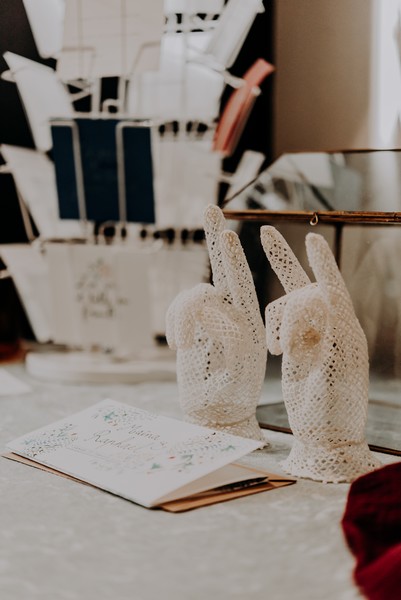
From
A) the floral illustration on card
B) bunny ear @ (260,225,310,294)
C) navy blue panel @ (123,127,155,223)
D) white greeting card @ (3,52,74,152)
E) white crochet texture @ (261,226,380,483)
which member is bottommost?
the floral illustration on card

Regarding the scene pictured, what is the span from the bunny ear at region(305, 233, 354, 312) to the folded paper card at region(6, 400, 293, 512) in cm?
16

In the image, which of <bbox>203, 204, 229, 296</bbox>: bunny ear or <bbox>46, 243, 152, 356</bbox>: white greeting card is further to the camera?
<bbox>46, 243, 152, 356</bbox>: white greeting card

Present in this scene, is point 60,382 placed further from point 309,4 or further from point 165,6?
point 309,4

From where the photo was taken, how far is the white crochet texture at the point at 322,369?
0.72 m

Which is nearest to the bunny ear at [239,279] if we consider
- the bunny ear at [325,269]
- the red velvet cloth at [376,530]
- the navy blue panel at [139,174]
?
the bunny ear at [325,269]

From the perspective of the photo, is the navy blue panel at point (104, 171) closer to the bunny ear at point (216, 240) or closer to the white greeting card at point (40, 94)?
the white greeting card at point (40, 94)

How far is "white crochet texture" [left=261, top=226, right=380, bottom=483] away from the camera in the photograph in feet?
2.36

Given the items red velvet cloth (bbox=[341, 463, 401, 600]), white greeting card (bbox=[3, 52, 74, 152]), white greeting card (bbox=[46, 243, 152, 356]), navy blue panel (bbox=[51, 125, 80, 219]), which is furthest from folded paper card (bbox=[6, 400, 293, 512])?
white greeting card (bbox=[3, 52, 74, 152])

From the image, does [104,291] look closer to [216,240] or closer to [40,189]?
[40,189]

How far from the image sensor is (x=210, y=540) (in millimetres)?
648

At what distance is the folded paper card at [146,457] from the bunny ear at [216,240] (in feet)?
0.54

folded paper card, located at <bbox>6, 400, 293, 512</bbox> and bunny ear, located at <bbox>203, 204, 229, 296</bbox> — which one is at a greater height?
bunny ear, located at <bbox>203, 204, 229, 296</bbox>

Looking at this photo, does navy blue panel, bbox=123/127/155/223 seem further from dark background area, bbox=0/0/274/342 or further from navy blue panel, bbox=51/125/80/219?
dark background area, bbox=0/0/274/342

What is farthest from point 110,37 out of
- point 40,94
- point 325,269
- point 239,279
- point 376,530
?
point 376,530
